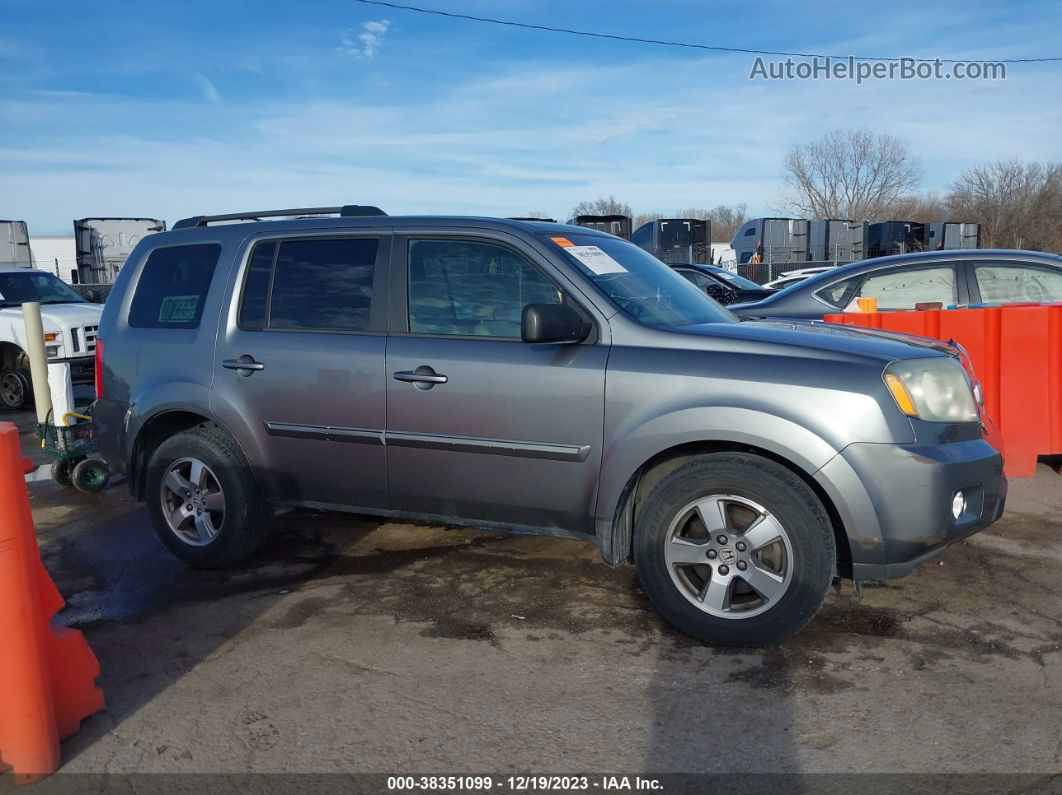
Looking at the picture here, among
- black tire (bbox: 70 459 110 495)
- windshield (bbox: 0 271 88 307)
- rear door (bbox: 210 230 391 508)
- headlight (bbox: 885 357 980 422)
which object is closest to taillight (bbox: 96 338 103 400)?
rear door (bbox: 210 230 391 508)

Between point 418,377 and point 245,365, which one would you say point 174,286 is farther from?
point 418,377

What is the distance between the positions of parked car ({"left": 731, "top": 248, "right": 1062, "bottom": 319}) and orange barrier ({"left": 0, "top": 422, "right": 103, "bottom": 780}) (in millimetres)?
5552

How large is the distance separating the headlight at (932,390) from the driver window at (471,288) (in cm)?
152

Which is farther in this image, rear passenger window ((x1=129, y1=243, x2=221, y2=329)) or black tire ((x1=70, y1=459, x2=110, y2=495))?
black tire ((x1=70, y1=459, x2=110, y2=495))

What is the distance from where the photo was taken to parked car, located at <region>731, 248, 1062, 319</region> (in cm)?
715

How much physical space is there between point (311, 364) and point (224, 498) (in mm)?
950

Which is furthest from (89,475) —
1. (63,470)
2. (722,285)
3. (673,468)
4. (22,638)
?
(722,285)

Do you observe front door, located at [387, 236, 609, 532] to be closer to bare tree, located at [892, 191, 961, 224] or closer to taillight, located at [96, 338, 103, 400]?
taillight, located at [96, 338, 103, 400]

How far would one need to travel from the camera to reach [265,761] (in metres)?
3.01

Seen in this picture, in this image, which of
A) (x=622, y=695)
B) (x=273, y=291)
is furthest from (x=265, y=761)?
(x=273, y=291)

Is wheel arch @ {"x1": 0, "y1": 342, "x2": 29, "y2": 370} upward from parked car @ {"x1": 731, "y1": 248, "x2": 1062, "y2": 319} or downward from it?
downward

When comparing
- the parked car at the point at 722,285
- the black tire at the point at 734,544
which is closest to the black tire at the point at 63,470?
the black tire at the point at 734,544

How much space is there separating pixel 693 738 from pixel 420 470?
1.85 m

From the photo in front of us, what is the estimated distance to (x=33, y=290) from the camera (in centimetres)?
1163
